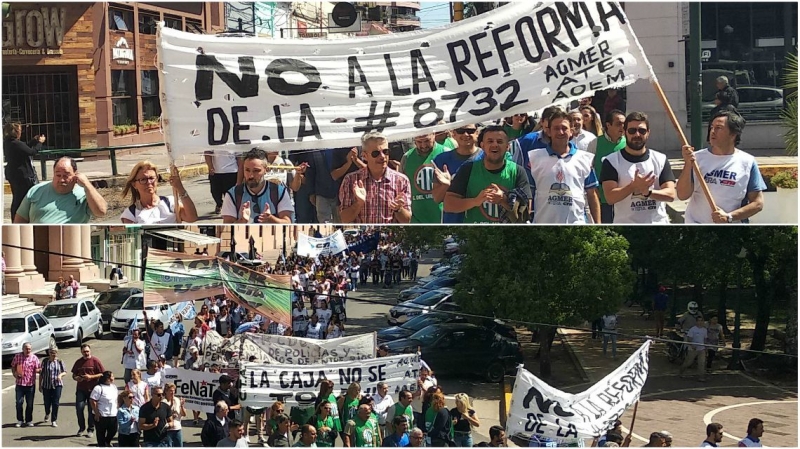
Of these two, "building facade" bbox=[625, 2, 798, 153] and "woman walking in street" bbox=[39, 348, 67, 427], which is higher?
"building facade" bbox=[625, 2, 798, 153]

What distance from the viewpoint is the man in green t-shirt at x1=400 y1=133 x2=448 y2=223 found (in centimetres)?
912

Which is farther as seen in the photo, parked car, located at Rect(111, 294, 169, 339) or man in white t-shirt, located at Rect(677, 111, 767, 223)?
parked car, located at Rect(111, 294, 169, 339)

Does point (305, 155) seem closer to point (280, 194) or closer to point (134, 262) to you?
point (280, 194)

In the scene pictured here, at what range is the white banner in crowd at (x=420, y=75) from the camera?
7.67 metres

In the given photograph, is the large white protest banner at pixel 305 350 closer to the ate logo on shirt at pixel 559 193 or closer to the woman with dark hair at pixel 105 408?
the woman with dark hair at pixel 105 408

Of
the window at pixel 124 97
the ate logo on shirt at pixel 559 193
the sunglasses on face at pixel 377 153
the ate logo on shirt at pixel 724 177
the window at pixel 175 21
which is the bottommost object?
the ate logo on shirt at pixel 559 193

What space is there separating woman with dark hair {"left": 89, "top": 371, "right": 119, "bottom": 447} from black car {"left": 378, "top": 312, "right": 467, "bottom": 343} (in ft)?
9.16

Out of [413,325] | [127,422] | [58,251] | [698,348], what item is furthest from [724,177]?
[58,251]

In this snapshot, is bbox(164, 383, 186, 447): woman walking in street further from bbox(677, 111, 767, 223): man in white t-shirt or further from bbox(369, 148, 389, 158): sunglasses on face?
bbox(677, 111, 767, 223): man in white t-shirt

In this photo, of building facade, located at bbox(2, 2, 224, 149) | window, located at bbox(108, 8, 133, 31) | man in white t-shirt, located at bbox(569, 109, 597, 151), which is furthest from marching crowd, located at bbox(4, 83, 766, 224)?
window, located at bbox(108, 8, 133, 31)

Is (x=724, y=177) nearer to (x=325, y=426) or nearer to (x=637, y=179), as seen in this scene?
(x=637, y=179)

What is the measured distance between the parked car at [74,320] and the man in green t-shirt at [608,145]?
5.77 metres

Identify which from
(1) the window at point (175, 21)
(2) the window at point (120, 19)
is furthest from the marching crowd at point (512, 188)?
(1) the window at point (175, 21)

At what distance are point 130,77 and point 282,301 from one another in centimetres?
1632
